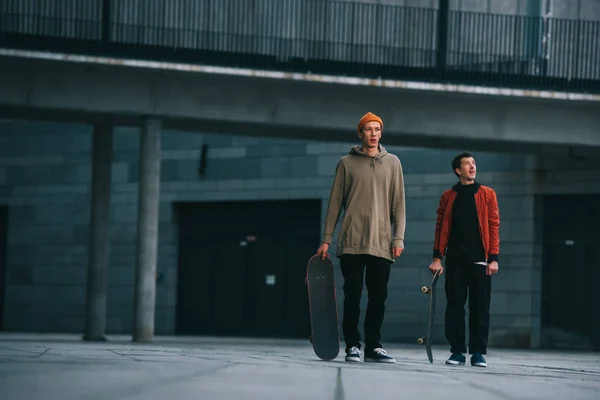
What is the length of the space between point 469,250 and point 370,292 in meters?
1.04

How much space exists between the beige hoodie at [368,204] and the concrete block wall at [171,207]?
50.3 feet

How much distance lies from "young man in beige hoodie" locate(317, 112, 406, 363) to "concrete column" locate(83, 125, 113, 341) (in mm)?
12092

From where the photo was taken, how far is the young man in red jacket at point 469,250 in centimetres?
1073

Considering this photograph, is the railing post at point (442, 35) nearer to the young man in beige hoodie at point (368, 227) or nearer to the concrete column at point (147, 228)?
the concrete column at point (147, 228)

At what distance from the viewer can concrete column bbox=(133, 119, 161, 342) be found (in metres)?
20.0

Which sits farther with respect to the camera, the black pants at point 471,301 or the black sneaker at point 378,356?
the black pants at point 471,301

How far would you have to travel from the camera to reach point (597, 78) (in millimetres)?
21312

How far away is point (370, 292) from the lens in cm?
1021

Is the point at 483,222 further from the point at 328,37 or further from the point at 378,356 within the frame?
the point at 328,37

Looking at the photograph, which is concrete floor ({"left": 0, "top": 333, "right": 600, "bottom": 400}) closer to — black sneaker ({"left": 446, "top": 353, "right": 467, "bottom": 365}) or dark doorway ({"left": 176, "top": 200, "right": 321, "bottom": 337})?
black sneaker ({"left": 446, "top": 353, "right": 467, "bottom": 365})

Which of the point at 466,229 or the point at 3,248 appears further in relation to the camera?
the point at 3,248

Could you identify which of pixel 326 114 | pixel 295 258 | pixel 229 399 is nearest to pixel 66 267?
pixel 295 258

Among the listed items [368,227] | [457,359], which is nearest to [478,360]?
[457,359]

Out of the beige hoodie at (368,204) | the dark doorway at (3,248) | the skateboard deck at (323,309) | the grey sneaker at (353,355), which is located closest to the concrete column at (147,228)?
the skateboard deck at (323,309)
